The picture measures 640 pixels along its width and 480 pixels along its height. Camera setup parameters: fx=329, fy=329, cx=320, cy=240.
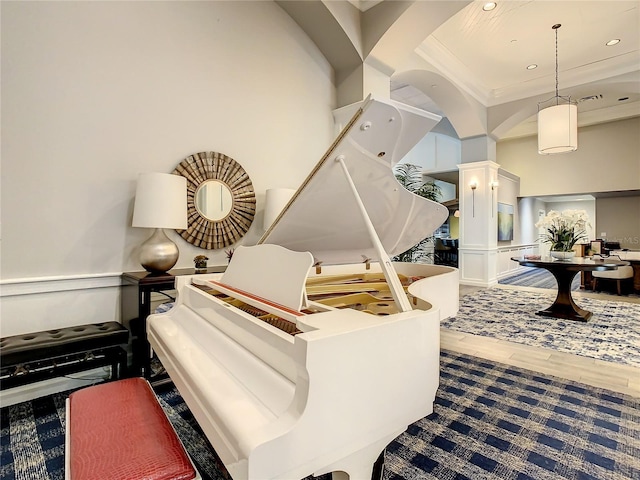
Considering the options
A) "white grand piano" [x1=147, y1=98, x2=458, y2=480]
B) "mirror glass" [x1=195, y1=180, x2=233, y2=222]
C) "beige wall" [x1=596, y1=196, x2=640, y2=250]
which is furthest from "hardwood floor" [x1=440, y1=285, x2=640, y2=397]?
"beige wall" [x1=596, y1=196, x2=640, y2=250]

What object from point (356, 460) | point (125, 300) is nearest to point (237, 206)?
point (125, 300)

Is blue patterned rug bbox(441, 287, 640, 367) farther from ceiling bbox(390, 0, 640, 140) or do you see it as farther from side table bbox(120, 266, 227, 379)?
ceiling bbox(390, 0, 640, 140)

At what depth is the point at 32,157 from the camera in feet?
7.17

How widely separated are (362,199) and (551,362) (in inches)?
94.2

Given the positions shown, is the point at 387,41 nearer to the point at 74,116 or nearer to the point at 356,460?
the point at 74,116

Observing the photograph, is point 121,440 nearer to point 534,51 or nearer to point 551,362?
point 551,362

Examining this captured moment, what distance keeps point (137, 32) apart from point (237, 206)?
5.29 ft

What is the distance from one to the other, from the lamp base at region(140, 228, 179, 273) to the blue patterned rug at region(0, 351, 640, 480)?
0.87m

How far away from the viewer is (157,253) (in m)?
2.44

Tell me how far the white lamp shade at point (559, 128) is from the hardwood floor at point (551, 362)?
10.6 ft

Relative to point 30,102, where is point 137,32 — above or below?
above

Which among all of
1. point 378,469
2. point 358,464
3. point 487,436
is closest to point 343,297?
point 378,469

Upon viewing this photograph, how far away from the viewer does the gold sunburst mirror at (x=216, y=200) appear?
2.96 m

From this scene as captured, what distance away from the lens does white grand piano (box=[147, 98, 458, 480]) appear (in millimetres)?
817
